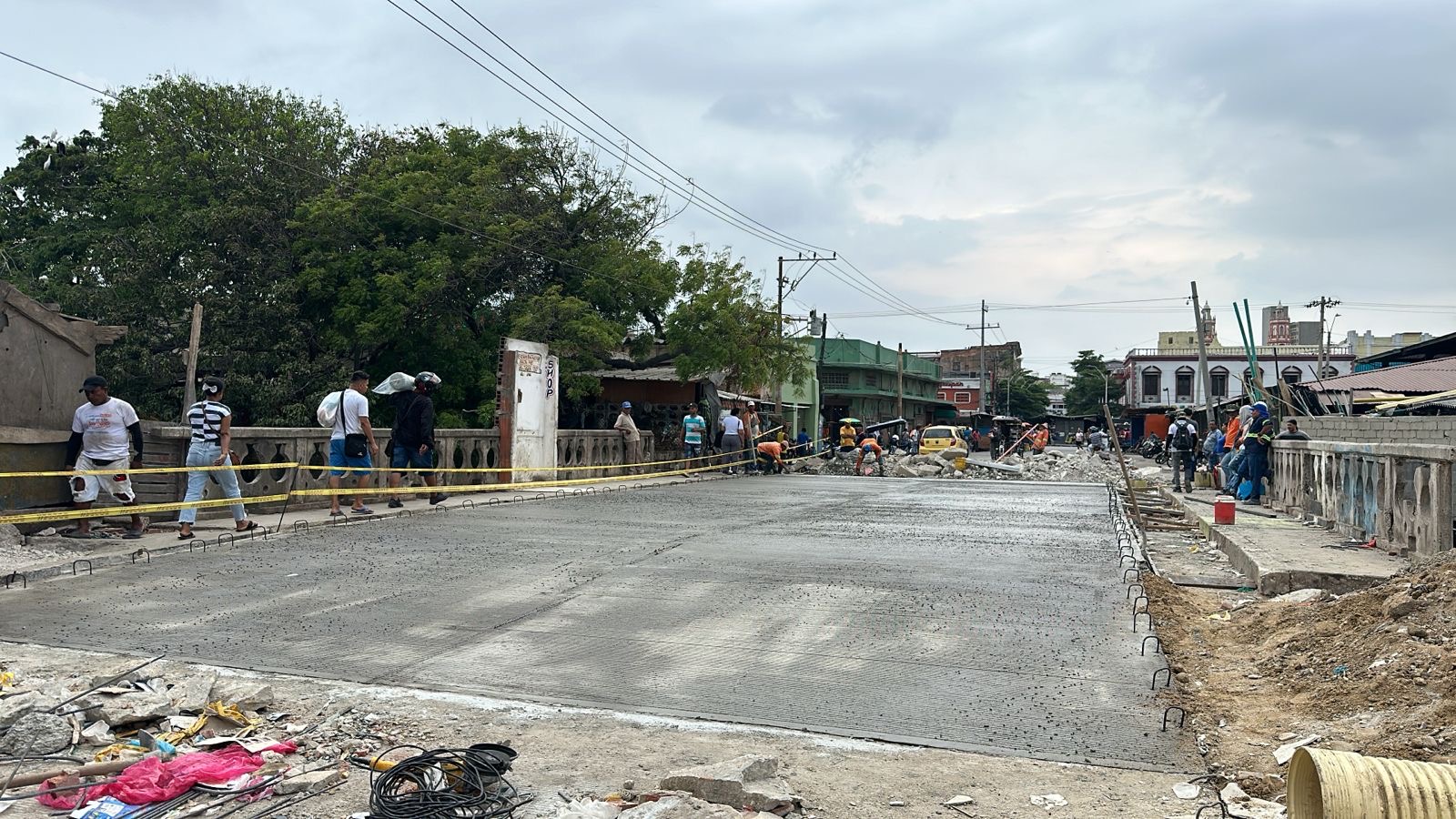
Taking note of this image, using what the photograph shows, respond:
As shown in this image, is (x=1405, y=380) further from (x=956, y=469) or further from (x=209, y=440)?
(x=209, y=440)

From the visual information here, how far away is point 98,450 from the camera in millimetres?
10523

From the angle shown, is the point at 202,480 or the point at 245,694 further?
the point at 202,480

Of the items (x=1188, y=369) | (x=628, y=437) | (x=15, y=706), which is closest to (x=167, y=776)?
(x=15, y=706)

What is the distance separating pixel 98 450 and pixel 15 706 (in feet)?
21.9

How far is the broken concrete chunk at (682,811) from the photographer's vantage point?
3.68 metres

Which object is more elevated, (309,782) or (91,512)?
(91,512)

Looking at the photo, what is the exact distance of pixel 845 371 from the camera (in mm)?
71438

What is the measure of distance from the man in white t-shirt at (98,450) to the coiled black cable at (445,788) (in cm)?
777

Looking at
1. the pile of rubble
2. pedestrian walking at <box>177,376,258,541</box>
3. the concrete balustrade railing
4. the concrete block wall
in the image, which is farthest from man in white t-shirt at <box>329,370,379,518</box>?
the pile of rubble

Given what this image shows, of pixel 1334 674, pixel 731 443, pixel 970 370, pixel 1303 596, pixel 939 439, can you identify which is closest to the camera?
pixel 1334 674

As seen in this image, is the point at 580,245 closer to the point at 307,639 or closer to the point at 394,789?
the point at 307,639

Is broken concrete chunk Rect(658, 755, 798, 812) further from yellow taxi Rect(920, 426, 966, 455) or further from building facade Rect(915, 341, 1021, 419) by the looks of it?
building facade Rect(915, 341, 1021, 419)

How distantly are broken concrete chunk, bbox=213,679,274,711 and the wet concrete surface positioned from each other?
555mm

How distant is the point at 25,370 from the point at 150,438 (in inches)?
55.9
